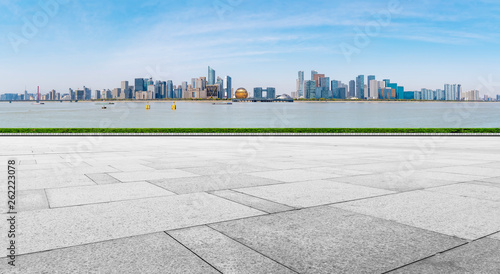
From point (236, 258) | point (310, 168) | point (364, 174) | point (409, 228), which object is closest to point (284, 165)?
point (310, 168)

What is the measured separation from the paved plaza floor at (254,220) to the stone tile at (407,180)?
0.03m

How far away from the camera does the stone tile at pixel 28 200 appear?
6703 mm

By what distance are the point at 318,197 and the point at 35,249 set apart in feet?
16.0

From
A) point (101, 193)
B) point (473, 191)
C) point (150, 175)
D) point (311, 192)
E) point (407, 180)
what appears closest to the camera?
point (101, 193)

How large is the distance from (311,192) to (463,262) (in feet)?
12.9

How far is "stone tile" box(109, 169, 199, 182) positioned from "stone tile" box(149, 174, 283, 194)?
0.48 m

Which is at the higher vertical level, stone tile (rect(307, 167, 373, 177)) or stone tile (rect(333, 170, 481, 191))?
stone tile (rect(307, 167, 373, 177))

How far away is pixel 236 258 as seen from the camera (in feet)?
14.4

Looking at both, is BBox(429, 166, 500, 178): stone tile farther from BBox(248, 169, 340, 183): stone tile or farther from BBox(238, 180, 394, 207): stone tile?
BBox(238, 180, 394, 207): stone tile

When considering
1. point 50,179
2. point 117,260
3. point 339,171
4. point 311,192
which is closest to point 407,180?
point 339,171

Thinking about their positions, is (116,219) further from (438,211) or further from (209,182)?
(438,211)

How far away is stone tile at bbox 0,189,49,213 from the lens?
6703 millimetres

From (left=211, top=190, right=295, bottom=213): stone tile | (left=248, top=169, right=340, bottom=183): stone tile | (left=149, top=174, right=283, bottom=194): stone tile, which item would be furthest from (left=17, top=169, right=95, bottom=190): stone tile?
(left=248, top=169, right=340, bottom=183): stone tile

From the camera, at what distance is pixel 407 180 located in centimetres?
962
